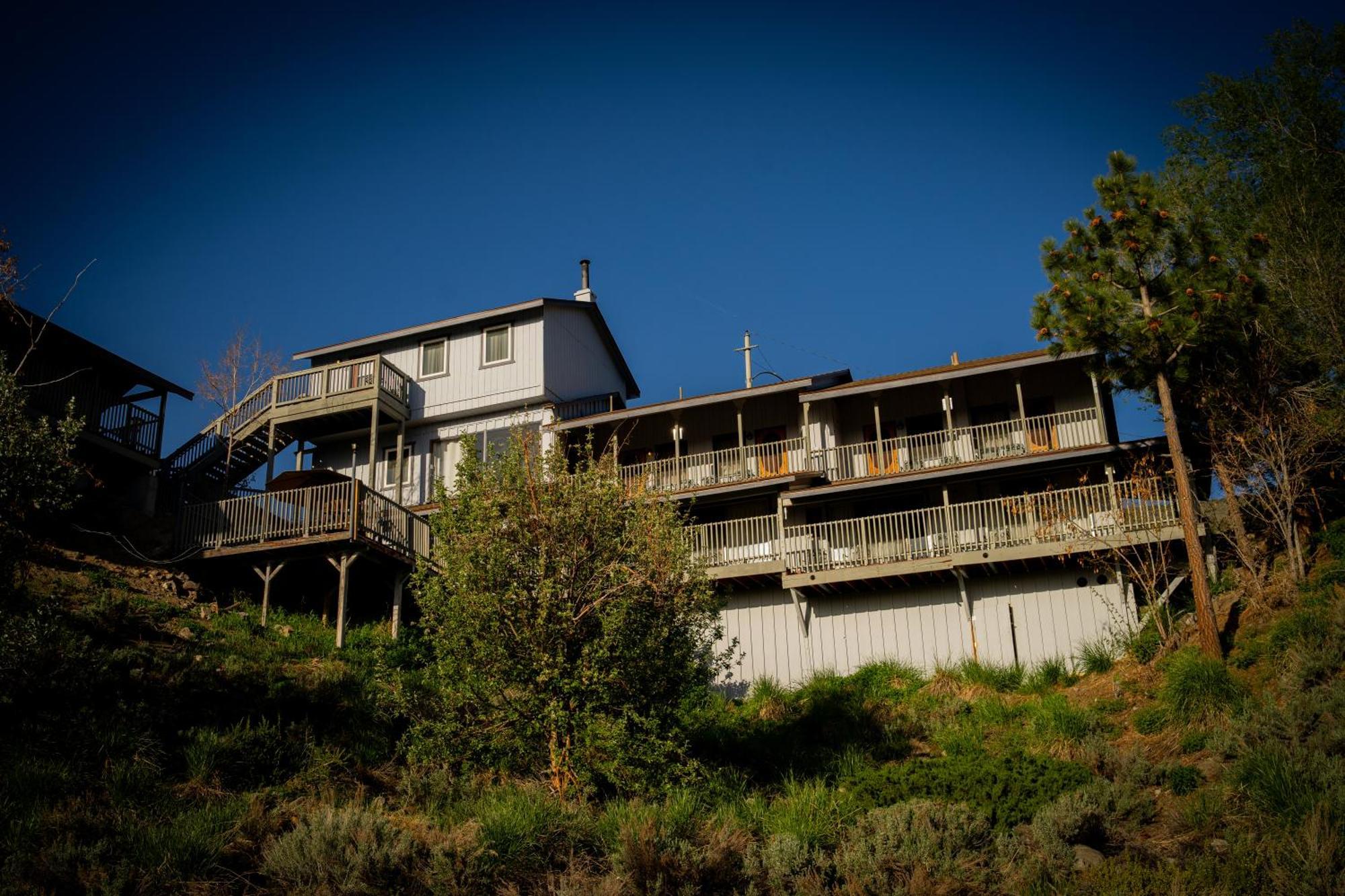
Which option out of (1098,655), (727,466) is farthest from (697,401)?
(1098,655)

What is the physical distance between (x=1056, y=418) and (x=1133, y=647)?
23.8ft

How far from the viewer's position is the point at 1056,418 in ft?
95.2

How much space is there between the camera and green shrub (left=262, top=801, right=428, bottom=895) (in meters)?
13.8

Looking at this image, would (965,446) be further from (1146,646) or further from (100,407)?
(100,407)

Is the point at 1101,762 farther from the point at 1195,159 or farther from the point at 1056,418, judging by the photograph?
the point at 1195,159

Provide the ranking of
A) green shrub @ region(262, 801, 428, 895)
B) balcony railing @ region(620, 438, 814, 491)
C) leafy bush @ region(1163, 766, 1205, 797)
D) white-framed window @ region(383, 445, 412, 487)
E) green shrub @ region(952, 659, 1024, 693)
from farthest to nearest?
white-framed window @ region(383, 445, 412, 487), balcony railing @ region(620, 438, 814, 491), green shrub @ region(952, 659, 1024, 693), leafy bush @ region(1163, 766, 1205, 797), green shrub @ region(262, 801, 428, 895)

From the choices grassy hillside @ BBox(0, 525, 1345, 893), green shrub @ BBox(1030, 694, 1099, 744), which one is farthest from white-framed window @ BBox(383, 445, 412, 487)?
green shrub @ BBox(1030, 694, 1099, 744)

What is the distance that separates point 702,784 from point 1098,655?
11567mm

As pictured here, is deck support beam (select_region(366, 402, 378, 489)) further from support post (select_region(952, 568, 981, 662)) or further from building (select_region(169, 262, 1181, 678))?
support post (select_region(952, 568, 981, 662))

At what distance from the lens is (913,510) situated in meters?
28.2

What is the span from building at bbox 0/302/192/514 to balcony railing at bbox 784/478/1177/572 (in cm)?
1714

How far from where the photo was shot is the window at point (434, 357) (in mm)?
35562

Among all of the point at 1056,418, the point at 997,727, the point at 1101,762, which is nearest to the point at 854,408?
the point at 1056,418

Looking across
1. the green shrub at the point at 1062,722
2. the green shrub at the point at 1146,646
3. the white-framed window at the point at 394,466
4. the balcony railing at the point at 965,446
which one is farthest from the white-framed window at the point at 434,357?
the green shrub at the point at 1146,646
